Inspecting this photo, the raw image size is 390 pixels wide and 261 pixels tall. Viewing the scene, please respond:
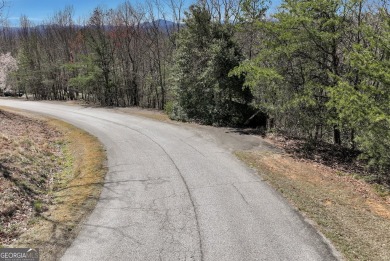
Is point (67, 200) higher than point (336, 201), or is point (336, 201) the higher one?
point (67, 200)

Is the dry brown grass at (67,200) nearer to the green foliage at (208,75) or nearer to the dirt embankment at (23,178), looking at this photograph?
the dirt embankment at (23,178)

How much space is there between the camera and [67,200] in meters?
9.52

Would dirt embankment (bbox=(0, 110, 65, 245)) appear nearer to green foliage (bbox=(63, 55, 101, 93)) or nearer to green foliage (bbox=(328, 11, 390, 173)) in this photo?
green foliage (bbox=(328, 11, 390, 173))

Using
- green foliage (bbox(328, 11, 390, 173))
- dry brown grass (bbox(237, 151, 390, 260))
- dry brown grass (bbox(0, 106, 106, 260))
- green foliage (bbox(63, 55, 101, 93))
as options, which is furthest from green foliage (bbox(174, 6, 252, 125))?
green foliage (bbox(63, 55, 101, 93))

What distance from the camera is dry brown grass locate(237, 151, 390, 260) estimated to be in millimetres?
7367

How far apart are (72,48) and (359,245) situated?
54.9 meters

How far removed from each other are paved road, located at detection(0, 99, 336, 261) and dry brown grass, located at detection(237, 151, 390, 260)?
520 millimetres

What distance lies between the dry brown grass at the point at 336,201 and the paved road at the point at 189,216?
52 centimetres

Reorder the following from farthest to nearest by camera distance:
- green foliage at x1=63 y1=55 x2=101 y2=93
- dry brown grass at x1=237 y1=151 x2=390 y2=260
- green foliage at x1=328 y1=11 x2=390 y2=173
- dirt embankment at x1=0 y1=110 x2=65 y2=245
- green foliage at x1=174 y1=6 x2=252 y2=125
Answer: green foliage at x1=63 y1=55 x2=101 y2=93
green foliage at x1=174 y1=6 x2=252 y2=125
green foliage at x1=328 y1=11 x2=390 y2=173
dirt embankment at x1=0 y1=110 x2=65 y2=245
dry brown grass at x1=237 y1=151 x2=390 y2=260

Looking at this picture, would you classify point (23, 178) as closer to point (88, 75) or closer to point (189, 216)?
point (189, 216)

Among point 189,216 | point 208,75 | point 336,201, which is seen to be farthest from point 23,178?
point 208,75

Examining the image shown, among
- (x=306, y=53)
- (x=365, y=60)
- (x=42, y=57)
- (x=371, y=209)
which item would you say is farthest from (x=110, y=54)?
(x=371, y=209)

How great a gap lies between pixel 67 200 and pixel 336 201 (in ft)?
26.8

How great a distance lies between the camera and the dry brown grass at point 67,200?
7137 mm
